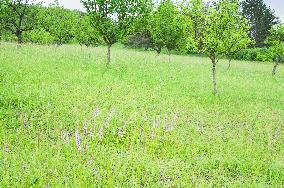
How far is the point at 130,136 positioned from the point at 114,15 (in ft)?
56.7

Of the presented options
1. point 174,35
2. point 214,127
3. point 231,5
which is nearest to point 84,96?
point 214,127

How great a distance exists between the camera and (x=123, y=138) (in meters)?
9.57

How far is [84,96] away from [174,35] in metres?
25.1

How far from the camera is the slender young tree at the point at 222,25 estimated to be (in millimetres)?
16562

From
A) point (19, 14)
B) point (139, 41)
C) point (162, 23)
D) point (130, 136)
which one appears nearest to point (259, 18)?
point (139, 41)

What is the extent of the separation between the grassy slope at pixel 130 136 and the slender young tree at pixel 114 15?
28.2 feet

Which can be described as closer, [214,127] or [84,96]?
[214,127]

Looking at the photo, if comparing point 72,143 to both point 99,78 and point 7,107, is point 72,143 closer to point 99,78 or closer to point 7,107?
point 7,107

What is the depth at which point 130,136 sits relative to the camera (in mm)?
9984

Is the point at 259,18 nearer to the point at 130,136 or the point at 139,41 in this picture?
the point at 139,41

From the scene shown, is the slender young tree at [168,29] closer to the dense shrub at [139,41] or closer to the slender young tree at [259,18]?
the dense shrub at [139,41]

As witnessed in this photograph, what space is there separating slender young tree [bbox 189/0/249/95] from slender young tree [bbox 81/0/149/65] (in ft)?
30.9

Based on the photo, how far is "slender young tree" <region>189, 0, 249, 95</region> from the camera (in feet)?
54.3

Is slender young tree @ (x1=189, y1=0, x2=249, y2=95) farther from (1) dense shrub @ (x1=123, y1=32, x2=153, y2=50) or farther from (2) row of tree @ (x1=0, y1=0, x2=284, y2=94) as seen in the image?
(1) dense shrub @ (x1=123, y1=32, x2=153, y2=50)
